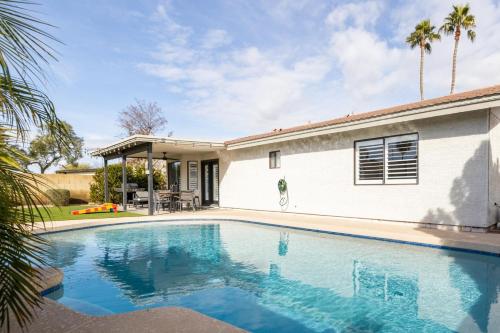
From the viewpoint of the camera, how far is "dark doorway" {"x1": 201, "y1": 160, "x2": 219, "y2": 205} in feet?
56.0

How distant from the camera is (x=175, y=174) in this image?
20609 mm

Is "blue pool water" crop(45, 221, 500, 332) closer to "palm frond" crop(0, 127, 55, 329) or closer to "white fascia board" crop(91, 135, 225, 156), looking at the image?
"palm frond" crop(0, 127, 55, 329)

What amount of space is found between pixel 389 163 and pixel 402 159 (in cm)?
41

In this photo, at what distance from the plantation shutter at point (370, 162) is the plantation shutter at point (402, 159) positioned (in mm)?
206

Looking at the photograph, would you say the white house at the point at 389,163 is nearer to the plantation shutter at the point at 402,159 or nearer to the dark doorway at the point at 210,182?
the plantation shutter at the point at 402,159

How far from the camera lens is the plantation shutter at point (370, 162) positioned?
9.85 meters

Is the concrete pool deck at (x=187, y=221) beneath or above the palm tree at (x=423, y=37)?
beneath

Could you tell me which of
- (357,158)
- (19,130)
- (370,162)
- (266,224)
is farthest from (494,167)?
(19,130)

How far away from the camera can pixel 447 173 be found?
27.3 feet

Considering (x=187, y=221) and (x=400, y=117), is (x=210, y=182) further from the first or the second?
(x=400, y=117)

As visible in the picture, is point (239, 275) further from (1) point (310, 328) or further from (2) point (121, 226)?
(2) point (121, 226)

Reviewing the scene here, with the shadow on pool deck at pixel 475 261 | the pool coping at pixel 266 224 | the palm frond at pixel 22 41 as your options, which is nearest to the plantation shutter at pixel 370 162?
the shadow on pool deck at pixel 475 261

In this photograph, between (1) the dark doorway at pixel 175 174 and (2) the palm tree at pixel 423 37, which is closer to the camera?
(1) the dark doorway at pixel 175 174

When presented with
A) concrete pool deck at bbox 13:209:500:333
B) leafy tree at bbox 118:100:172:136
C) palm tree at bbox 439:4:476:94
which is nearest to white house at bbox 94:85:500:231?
concrete pool deck at bbox 13:209:500:333
